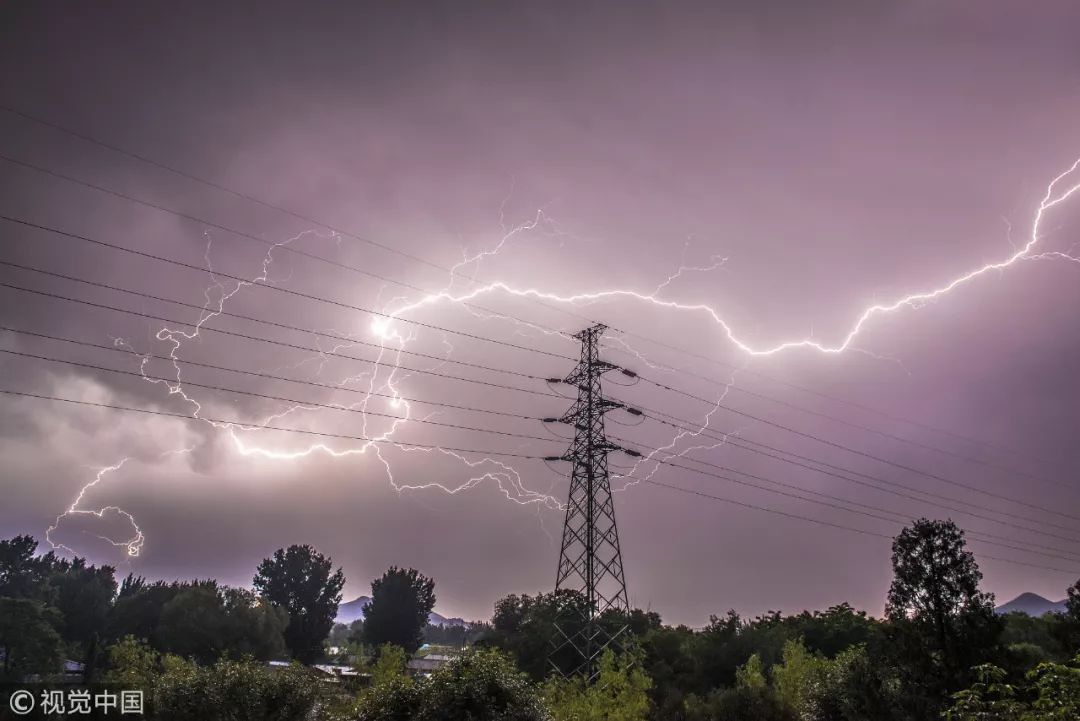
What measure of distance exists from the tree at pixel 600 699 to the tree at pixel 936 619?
9235 mm

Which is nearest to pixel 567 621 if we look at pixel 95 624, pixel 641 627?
pixel 641 627

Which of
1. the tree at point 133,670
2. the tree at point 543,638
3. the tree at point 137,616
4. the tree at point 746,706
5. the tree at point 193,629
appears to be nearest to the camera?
the tree at point 133,670

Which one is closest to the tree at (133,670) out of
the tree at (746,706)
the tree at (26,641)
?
the tree at (26,641)

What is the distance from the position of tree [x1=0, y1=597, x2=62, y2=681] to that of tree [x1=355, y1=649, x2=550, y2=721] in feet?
170

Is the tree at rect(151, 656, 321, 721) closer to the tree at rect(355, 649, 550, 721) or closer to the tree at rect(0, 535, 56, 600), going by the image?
the tree at rect(355, 649, 550, 721)

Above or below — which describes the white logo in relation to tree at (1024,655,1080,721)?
below

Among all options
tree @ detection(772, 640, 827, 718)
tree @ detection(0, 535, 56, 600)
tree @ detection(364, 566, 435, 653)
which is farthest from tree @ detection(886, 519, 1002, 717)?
tree @ detection(0, 535, 56, 600)

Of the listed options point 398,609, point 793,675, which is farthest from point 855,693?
point 398,609

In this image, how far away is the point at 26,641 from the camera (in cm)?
4838

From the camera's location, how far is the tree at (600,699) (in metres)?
20.3

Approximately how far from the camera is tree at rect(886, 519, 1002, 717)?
18.7 m

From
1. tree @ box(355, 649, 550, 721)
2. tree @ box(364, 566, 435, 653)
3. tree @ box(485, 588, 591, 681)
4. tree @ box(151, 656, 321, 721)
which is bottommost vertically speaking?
tree @ box(364, 566, 435, 653)

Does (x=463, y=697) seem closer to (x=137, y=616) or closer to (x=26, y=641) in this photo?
(x=26, y=641)

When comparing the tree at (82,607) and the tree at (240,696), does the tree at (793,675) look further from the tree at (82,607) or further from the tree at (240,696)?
the tree at (82,607)
